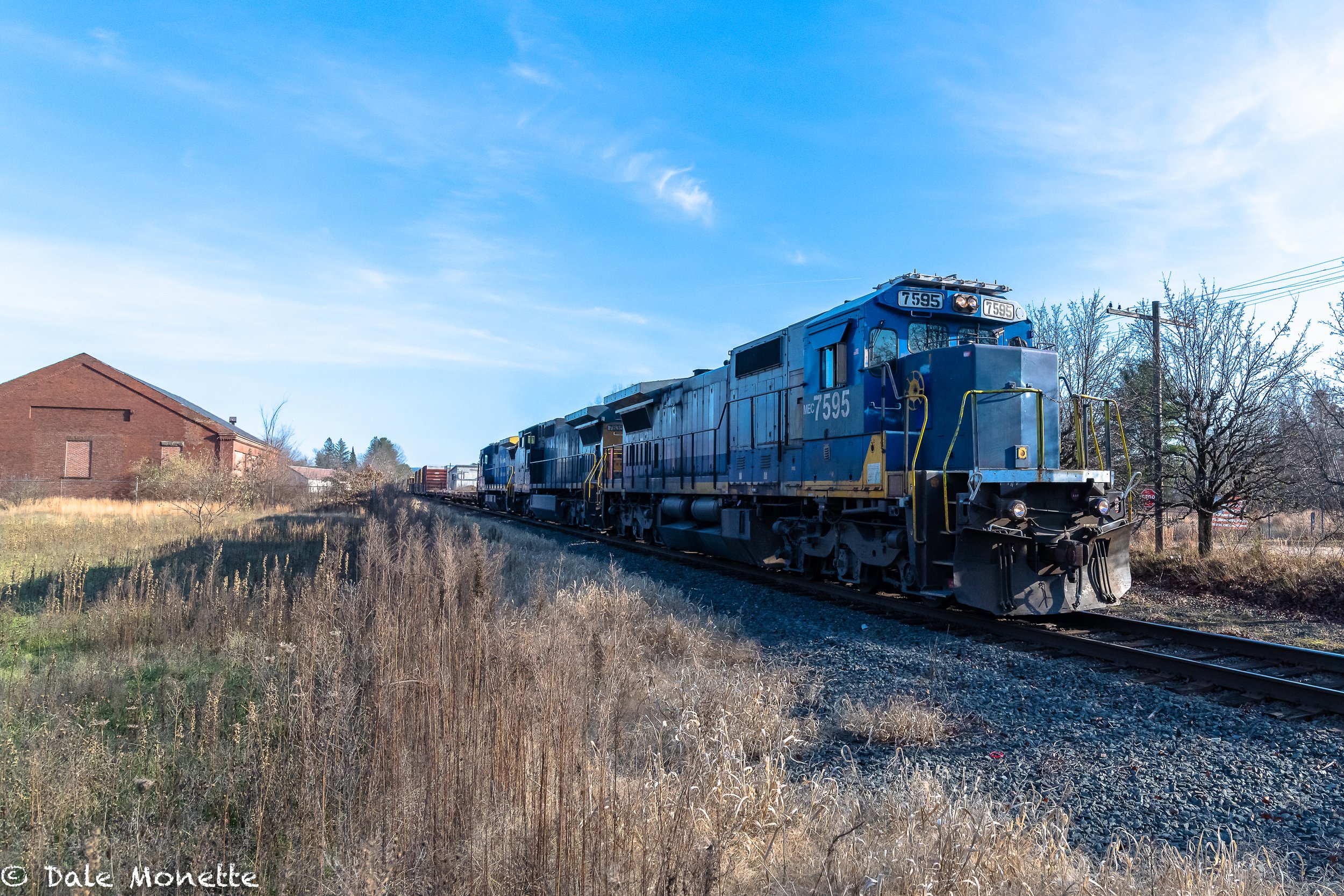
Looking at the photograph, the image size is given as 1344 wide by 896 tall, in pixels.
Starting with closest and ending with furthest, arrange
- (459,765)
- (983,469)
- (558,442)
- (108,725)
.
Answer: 1. (459,765)
2. (108,725)
3. (983,469)
4. (558,442)

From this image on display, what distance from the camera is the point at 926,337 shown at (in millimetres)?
10312

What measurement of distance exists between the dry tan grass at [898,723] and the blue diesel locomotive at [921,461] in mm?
3611

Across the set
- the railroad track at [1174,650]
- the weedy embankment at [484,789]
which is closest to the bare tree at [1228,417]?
the railroad track at [1174,650]

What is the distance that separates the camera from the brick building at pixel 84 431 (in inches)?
1485

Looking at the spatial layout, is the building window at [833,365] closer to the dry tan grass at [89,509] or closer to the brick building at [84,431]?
the dry tan grass at [89,509]

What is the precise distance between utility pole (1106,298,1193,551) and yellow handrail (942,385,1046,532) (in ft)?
19.6

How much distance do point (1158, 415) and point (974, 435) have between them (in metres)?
7.71

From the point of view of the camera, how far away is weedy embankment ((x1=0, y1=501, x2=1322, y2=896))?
8.53ft

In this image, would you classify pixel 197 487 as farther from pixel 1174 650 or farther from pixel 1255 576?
pixel 1255 576

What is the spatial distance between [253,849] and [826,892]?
242 cm

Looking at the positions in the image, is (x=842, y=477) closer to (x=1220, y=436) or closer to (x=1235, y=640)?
(x=1235, y=640)

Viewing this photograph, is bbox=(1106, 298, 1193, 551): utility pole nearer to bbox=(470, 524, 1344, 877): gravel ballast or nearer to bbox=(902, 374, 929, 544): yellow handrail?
bbox=(902, 374, 929, 544): yellow handrail

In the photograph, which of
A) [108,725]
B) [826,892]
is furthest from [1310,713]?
[108,725]

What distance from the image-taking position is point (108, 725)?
4.86m
